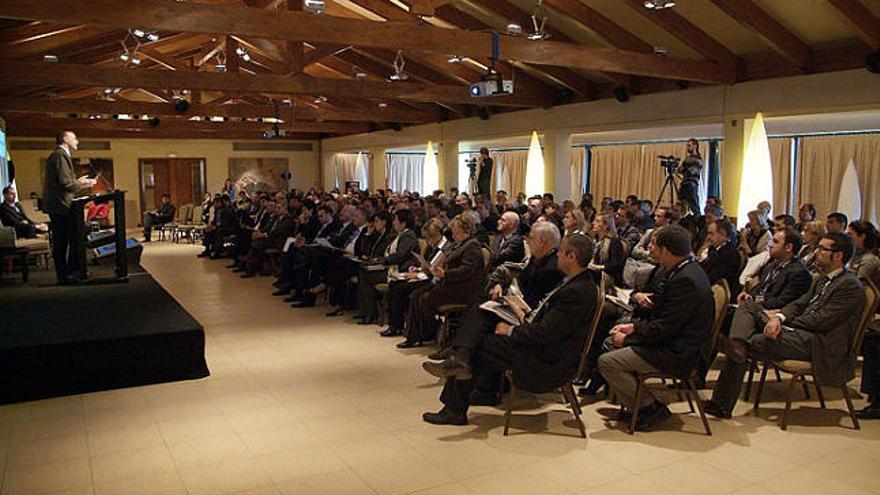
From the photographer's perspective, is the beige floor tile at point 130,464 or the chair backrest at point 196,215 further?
the chair backrest at point 196,215

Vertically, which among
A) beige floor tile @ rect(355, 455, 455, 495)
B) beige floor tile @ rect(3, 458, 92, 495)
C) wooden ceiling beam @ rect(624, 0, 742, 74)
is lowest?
beige floor tile @ rect(3, 458, 92, 495)

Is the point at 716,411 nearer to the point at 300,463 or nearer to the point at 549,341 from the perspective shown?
the point at 549,341

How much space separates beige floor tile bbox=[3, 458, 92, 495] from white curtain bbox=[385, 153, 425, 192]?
654 inches

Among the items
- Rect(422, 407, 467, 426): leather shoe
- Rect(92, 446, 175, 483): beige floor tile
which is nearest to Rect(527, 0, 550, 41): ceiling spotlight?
Rect(422, 407, 467, 426): leather shoe

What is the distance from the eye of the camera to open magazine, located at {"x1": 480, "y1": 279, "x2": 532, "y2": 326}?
12.6ft

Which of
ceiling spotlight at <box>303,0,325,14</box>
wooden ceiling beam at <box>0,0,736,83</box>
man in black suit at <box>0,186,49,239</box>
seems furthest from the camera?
man in black suit at <box>0,186,49,239</box>

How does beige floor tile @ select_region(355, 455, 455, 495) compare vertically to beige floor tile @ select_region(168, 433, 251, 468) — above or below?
above

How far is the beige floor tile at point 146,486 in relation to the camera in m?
3.13

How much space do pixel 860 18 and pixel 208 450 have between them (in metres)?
7.12

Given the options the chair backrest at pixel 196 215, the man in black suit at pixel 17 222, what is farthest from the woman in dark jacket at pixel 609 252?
the chair backrest at pixel 196 215

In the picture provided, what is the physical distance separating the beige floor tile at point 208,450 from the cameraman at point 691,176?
22.3 feet

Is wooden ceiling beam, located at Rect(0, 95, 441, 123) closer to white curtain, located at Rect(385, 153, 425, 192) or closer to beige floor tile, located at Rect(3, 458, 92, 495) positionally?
white curtain, located at Rect(385, 153, 425, 192)

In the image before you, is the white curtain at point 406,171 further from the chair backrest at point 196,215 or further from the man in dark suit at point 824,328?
the man in dark suit at point 824,328

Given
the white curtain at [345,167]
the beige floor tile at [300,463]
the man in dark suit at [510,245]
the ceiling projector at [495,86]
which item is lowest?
the beige floor tile at [300,463]
